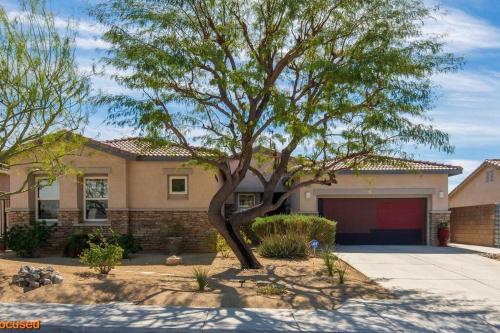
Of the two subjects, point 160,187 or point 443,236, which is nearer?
point 160,187

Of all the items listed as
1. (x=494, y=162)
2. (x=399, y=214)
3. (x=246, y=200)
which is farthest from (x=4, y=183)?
(x=494, y=162)

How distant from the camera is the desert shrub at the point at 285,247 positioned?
1814 centimetres

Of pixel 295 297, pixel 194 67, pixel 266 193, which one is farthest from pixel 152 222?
pixel 295 297

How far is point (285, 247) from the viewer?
1816 cm

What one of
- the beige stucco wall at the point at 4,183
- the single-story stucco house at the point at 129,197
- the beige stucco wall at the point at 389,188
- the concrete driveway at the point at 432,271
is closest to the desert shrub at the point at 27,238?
the single-story stucco house at the point at 129,197

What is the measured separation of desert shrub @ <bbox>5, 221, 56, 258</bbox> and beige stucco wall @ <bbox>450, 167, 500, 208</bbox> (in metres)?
21.7

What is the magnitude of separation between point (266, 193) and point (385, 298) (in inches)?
201

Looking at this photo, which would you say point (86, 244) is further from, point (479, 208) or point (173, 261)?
point (479, 208)

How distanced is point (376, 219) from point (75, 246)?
536 inches

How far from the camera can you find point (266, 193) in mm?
15625

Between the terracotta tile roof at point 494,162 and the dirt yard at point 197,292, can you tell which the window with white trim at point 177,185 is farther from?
the terracotta tile roof at point 494,162

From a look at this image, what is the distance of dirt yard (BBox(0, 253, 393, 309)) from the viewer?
1063cm

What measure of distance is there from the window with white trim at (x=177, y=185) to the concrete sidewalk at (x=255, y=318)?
1031 cm

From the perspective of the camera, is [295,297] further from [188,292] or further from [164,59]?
[164,59]
